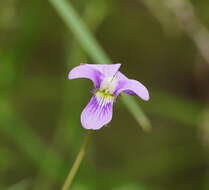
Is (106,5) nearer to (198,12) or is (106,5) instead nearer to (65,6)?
(198,12)

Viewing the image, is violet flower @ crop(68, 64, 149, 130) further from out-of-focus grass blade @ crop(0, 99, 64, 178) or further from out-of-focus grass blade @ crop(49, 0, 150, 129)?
out-of-focus grass blade @ crop(0, 99, 64, 178)

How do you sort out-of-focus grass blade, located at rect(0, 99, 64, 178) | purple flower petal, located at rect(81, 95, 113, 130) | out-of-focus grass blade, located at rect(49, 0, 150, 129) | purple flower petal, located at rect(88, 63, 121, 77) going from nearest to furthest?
purple flower petal, located at rect(81, 95, 113, 130) < purple flower petal, located at rect(88, 63, 121, 77) < out-of-focus grass blade, located at rect(49, 0, 150, 129) < out-of-focus grass blade, located at rect(0, 99, 64, 178)

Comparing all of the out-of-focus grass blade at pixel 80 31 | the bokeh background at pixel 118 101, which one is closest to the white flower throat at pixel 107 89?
the out-of-focus grass blade at pixel 80 31

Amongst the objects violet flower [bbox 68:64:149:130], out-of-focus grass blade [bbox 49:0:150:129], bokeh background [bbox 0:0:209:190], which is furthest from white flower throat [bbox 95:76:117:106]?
bokeh background [bbox 0:0:209:190]

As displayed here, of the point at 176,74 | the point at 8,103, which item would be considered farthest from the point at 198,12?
the point at 8,103

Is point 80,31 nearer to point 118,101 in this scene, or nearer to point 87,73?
point 87,73

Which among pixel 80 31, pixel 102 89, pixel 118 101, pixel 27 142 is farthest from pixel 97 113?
pixel 118 101

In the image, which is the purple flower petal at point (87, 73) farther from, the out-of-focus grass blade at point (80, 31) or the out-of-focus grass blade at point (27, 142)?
the out-of-focus grass blade at point (27, 142)
